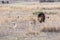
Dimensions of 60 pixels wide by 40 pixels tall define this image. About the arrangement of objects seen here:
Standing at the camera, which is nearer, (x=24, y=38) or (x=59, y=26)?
(x=24, y=38)

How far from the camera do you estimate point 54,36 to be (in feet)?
43.4

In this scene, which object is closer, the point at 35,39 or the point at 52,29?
the point at 35,39

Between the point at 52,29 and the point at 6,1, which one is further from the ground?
the point at 52,29

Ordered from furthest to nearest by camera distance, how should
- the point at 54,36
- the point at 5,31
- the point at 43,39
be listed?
the point at 5,31 < the point at 54,36 < the point at 43,39

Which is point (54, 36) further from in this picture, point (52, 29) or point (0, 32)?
point (0, 32)

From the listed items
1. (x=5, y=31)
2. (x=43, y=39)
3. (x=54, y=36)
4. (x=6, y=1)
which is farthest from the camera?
(x=6, y=1)

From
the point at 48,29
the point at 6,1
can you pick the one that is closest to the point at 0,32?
the point at 48,29

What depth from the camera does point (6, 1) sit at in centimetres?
6312

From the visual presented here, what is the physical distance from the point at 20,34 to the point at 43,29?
1.54 metres

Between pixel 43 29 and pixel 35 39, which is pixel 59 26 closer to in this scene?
pixel 43 29

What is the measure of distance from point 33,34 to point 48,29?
130cm

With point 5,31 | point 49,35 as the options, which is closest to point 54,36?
point 49,35

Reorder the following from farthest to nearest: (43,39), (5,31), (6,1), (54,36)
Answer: (6,1) < (5,31) < (54,36) < (43,39)

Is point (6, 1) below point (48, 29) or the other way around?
below
